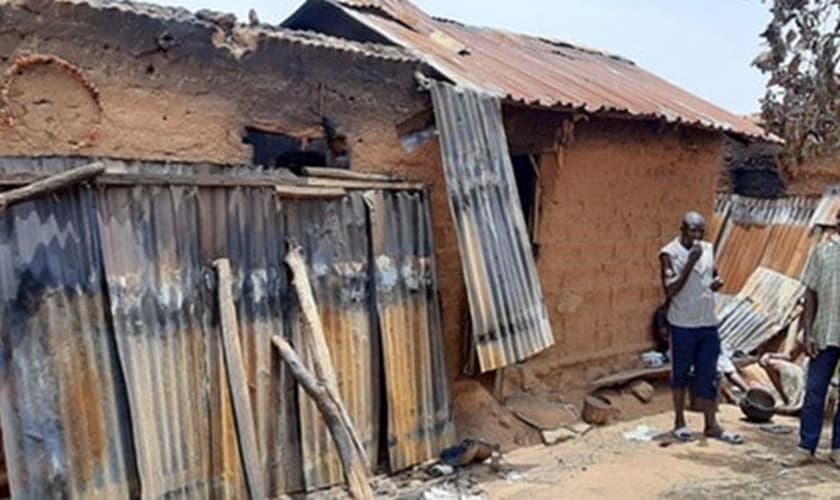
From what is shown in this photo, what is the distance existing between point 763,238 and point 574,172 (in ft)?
15.2

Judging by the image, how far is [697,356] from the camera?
20.4 ft

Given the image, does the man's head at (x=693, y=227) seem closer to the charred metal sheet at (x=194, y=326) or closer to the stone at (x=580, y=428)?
the stone at (x=580, y=428)

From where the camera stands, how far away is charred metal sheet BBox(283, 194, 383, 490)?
16.6 feet

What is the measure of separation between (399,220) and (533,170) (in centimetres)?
177

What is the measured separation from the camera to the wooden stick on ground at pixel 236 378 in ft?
14.9

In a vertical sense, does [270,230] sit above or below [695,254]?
above

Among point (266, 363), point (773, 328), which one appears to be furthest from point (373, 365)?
point (773, 328)

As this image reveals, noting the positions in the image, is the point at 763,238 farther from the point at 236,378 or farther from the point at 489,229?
the point at 236,378

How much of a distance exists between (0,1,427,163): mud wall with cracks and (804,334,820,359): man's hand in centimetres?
332

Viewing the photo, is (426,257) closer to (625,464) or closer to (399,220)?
(399,220)

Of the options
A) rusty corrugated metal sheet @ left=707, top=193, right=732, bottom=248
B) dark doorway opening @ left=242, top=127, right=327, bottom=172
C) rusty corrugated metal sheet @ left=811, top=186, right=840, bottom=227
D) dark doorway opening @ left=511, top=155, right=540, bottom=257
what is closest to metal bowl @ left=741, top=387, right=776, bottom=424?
dark doorway opening @ left=511, top=155, right=540, bottom=257

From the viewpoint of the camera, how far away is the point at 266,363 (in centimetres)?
485

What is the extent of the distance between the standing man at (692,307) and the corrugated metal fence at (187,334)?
74.7 inches

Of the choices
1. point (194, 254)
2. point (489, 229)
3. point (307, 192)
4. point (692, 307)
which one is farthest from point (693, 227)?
point (194, 254)
